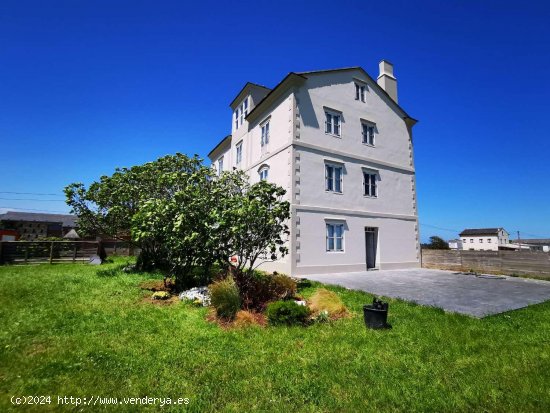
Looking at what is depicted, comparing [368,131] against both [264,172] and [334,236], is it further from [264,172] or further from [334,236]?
[334,236]

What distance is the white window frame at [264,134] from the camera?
1900cm

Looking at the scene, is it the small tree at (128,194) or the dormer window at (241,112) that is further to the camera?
the dormer window at (241,112)

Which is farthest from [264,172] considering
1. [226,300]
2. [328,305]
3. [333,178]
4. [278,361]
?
[278,361]

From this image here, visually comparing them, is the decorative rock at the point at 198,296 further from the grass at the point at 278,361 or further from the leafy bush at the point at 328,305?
the leafy bush at the point at 328,305

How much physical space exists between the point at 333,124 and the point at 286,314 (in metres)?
13.9

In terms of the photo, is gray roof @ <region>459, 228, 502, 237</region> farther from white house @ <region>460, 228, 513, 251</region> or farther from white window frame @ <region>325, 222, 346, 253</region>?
white window frame @ <region>325, 222, 346, 253</region>

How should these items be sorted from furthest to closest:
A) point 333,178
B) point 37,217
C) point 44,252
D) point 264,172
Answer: point 37,217
point 44,252
point 264,172
point 333,178

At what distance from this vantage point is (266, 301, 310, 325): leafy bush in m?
6.96

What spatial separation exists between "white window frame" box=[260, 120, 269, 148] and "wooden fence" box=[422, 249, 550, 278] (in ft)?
46.2

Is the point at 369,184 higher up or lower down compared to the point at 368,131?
lower down

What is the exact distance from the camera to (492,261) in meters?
17.6

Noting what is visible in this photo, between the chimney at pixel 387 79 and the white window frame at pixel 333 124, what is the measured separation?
670cm

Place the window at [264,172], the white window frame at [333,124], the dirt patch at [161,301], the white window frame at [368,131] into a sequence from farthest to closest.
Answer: the white window frame at [368,131], the window at [264,172], the white window frame at [333,124], the dirt patch at [161,301]

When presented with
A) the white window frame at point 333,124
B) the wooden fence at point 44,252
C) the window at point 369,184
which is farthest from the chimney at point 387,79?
the wooden fence at point 44,252
